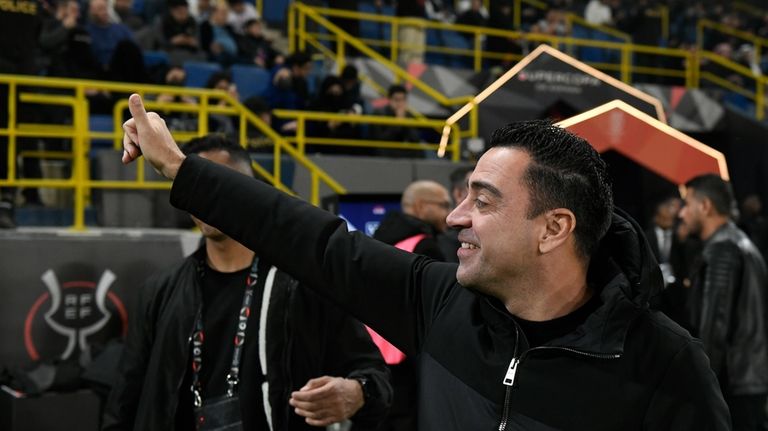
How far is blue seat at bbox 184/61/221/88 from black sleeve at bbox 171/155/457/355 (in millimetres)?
9476

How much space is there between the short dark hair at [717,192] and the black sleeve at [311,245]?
3.95 metres

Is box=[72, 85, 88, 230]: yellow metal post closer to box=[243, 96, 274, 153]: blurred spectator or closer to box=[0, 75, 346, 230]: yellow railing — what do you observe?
box=[0, 75, 346, 230]: yellow railing

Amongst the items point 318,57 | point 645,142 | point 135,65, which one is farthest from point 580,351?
point 318,57

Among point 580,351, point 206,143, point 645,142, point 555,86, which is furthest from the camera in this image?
point 555,86

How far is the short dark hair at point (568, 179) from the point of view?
2.27 m

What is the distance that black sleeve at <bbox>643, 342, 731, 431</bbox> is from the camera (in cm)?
204

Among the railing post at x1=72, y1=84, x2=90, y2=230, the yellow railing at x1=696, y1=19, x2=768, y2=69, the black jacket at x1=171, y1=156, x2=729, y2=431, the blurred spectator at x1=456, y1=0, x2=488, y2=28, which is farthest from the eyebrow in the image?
the yellow railing at x1=696, y1=19, x2=768, y2=69

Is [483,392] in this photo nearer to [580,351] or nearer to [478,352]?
[478,352]

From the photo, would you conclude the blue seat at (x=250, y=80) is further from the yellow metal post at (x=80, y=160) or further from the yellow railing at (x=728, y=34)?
the yellow railing at (x=728, y=34)

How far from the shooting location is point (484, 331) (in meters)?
2.31

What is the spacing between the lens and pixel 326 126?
438 inches

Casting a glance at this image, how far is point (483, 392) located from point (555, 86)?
10.9 metres

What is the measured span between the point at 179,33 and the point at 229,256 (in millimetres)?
9109

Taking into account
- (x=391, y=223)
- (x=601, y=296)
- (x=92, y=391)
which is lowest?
(x=92, y=391)
